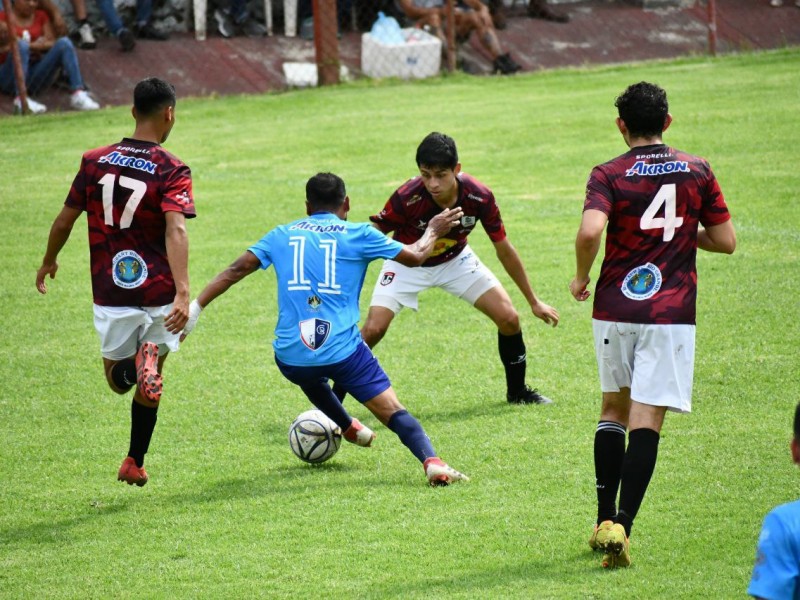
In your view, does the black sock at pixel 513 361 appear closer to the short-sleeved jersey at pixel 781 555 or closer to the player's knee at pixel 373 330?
the player's knee at pixel 373 330

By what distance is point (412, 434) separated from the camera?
6.54m

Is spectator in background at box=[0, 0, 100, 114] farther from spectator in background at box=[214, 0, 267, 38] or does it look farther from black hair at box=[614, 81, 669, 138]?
black hair at box=[614, 81, 669, 138]

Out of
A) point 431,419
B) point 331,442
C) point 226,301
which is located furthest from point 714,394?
point 226,301

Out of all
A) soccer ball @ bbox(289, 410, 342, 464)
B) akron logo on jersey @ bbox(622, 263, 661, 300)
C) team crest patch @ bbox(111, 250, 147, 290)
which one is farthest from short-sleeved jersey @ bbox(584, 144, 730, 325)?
team crest patch @ bbox(111, 250, 147, 290)

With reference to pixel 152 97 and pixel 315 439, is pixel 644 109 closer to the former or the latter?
pixel 152 97

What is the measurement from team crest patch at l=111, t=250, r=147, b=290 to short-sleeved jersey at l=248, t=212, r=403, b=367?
0.66 metres

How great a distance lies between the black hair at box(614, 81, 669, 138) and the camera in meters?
5.30

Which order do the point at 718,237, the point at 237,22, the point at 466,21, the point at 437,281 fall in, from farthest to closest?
the point at 237,22 → the point at 466,21 → the point at 437,281 → the point at 718,237

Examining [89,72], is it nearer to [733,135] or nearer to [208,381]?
[733,135]

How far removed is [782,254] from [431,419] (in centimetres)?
521

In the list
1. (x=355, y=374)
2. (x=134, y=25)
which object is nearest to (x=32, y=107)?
(x=134, y=25)

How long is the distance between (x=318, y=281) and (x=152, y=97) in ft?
4.50

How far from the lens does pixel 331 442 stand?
7.03m

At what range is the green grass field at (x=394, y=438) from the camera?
548 centimetres
